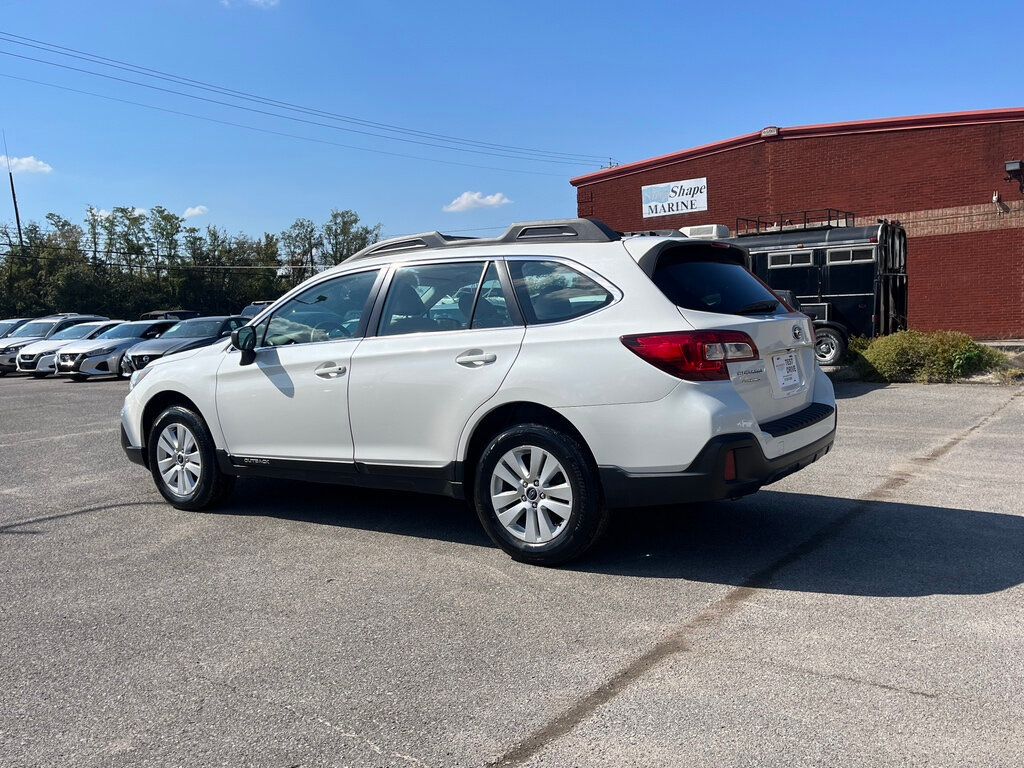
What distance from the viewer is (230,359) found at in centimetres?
638

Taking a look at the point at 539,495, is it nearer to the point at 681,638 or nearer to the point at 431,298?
the point at 681,638

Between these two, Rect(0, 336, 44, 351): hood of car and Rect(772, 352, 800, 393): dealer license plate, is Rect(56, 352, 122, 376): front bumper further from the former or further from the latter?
Rect(772, 352, 800, 393): dealer license plate

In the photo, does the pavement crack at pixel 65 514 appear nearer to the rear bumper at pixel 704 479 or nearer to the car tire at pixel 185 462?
the car tire at pixel 185 462

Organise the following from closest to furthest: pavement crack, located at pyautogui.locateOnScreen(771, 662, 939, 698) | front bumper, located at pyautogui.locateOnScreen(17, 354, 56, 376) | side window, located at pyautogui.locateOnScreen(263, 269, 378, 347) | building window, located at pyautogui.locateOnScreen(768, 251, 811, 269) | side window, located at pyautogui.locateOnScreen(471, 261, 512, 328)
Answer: pavement crack, located at pyautogui.locateOnScreen(771, 662, 939, 698) → side window, located at pyautogui.locateOnScreen(471, 261, 512, 328) → side window, located at pyautogui.locateOnScreen(263, 269, 378, 347) → building window, located at pyautogui.locateOnScreen(768, 251, 811, 269) → front bumper, located at pyautogui.locateOnScreen(17, 354, 56, 376)

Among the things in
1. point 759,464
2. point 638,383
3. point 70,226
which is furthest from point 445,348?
point 70,226

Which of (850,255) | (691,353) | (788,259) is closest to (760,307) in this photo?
(691,353)

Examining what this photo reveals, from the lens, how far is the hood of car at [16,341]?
24.9 metres

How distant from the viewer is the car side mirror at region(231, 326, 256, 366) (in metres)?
6.20

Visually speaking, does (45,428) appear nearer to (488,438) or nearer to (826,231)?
(488,438)

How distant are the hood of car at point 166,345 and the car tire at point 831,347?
12.2 meters

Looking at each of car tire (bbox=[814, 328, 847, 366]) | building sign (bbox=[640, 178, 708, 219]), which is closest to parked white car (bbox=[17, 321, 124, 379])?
building sign (bbox=[640, 178, 708, 219])

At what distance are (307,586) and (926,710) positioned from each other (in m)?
3.01

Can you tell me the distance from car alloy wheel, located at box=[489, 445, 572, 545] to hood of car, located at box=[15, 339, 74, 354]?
2087 cm

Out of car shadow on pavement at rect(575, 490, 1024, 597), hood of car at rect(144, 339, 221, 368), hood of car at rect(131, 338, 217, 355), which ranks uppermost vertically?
hood of car at rect(144, 339, 221, 368)
